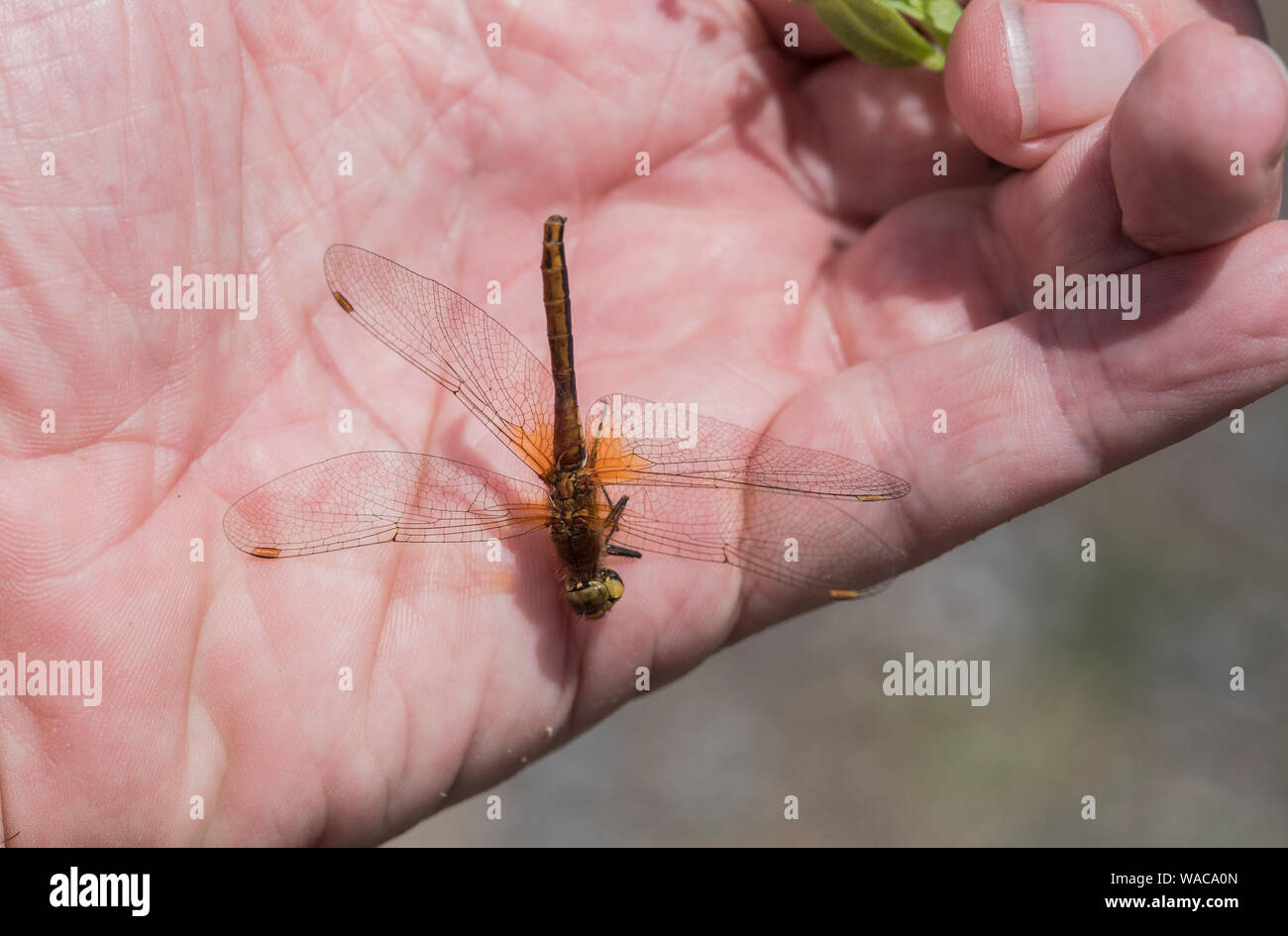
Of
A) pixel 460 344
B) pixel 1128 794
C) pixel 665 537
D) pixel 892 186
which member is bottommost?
pixel 1128 794

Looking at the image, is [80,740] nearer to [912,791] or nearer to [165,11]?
[165,11]

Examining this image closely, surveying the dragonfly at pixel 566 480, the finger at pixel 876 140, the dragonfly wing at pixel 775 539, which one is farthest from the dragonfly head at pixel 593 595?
the finger at pixel 876 140

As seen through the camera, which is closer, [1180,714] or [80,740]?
[80,740]

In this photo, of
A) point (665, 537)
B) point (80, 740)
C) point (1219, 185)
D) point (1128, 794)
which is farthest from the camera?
point (1128, 794)

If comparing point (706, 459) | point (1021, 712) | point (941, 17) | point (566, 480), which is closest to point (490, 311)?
point (566, 480)

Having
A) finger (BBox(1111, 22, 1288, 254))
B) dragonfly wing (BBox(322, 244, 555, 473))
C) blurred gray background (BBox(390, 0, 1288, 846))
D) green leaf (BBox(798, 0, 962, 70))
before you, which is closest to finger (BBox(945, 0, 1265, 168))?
green leaf (BBox(798, 0, 962, 70))

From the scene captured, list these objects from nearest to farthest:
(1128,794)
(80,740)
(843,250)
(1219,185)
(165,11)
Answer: (1219,185) < (80,740) < (165,11) < (843,250) < (1128,794)

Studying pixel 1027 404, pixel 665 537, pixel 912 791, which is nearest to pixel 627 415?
pixel 665 537

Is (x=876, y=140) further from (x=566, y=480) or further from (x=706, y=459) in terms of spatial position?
(x=566, y=480)
